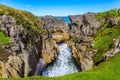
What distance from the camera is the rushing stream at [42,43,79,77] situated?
79806 mm

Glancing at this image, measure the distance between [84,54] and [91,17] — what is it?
116 feet

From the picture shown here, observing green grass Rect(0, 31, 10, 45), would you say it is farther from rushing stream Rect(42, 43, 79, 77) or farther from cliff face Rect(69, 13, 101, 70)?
cliff face Rect(69, 13, 101, 70)

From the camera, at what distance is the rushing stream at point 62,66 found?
79.8 meters

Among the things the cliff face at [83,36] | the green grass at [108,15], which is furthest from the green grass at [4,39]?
the green grass at [108,15]

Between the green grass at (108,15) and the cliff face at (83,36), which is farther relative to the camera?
the green grass at (108,15)

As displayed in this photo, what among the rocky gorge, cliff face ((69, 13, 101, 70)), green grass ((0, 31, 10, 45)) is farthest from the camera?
cliff face ((69, 13, 101, 70))

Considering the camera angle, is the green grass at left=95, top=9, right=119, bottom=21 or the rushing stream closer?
the rushing stream

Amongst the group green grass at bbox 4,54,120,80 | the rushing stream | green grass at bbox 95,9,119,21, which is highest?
green grass at bbox 95,9,119,21

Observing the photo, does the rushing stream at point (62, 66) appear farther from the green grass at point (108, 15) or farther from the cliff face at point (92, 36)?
the green grass at point (108, 15)

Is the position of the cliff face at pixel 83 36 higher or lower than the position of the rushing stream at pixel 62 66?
higher

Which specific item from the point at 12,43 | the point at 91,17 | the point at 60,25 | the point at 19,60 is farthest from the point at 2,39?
the point at 60,25

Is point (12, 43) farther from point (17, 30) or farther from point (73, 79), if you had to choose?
point (73, 79)

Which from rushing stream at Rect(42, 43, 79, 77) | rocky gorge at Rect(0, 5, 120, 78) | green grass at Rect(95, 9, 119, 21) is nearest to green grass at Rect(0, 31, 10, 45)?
rocky gorge at Rect(0, 5, 120, 78)

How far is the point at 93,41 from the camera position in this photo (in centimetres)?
8425
